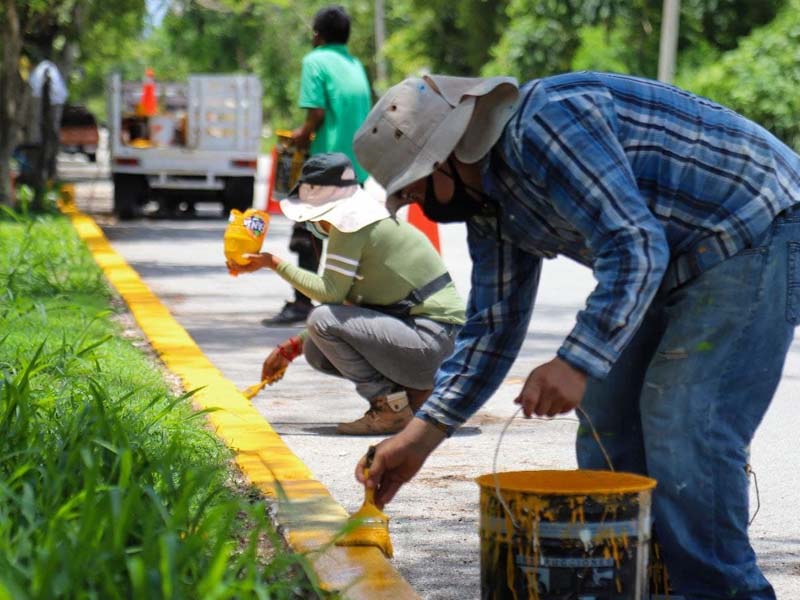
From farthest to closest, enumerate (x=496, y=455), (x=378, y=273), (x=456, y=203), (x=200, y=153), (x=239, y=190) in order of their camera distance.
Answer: (x=239, y=190) → (x=200, y=153) → (x=378, y=273) → (x=496, y=455) → (x=456, y=203)

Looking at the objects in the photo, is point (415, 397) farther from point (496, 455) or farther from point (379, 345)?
point (496, 455)

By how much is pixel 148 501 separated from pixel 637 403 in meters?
1.23

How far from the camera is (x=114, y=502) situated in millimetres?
3596

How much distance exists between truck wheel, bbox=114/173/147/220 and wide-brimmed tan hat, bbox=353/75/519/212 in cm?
1818

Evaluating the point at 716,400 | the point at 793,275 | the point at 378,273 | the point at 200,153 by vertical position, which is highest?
the point at 793,275

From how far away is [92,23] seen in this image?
26125 millimetres

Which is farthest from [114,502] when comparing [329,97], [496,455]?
[329,97]

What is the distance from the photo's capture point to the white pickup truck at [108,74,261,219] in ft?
70.4

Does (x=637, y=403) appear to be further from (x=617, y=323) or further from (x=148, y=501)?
(x=148, y=501)

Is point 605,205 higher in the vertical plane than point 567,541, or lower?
higher

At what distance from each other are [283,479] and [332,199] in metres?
1.92

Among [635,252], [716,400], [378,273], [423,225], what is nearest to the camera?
[635,252]

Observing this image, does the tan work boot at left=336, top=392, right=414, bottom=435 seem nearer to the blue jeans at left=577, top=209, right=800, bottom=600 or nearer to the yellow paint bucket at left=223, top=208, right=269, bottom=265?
the yellow paint bucket at left=223, top=208, right=269, bottom=265

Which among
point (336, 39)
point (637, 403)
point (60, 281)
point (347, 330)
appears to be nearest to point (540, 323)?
point (336, 39)
